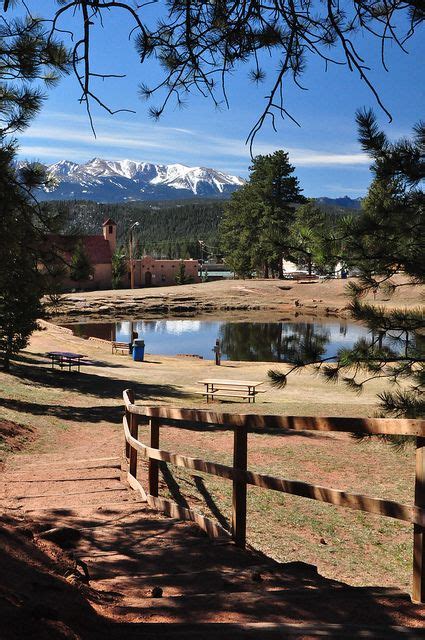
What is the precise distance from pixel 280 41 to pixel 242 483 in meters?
3.54

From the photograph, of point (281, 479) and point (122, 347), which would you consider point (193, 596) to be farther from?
point (122, 347)

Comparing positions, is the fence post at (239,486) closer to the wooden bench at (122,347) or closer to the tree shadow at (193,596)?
the tree shadow at (193,596)

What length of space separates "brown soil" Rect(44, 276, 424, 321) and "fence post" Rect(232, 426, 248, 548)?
4993 centimetres

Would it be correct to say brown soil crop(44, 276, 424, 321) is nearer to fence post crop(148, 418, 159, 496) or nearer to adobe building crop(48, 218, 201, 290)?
adobe building crop(48, 218, 201, 290)

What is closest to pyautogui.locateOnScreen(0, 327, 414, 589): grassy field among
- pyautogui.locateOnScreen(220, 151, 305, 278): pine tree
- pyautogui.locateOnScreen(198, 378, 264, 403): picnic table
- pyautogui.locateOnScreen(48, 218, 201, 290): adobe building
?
pyautogui.locateOnScreen(198, 378, 264, 403): picnic table

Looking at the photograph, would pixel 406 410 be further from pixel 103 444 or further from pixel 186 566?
pixel 103 444

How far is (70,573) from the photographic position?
144 inches

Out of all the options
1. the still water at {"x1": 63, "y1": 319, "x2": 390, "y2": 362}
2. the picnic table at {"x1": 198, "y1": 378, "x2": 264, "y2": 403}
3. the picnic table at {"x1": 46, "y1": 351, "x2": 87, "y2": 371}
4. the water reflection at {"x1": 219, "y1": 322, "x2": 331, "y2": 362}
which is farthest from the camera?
the still water at {"x1": 63, "y1": 319, "x2": 390, "y2": 362}

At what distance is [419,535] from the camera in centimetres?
336

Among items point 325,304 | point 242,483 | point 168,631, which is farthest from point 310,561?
point 325,304

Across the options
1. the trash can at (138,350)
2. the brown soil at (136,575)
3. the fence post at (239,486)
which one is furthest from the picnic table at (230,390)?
the fence post at (239,486)

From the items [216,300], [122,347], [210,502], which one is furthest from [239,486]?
[216,300]

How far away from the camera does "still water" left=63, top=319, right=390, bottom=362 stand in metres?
36.2

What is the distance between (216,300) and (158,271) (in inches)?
811
